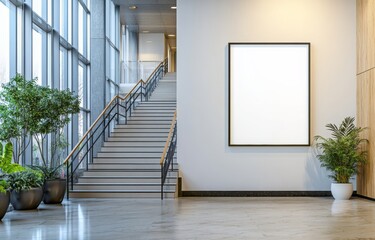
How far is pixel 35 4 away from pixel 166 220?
6.76 meters

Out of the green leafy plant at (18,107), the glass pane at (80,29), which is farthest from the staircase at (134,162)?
the green leafy plant at (18,107)

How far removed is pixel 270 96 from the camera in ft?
43.5

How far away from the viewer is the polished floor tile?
7.28 meters

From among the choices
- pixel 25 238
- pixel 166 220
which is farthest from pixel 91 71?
pixel 25 238

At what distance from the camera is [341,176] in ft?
41.2

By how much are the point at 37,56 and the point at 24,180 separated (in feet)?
13.0

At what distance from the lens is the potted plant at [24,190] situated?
10.2 meters

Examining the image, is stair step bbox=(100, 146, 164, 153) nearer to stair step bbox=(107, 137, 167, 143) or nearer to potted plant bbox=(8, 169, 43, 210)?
stair step bbox=(107, 137, 167, 143)

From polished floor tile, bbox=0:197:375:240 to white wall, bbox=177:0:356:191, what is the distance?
3.52 feet

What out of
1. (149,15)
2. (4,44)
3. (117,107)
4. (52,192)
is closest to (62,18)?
(117,107)

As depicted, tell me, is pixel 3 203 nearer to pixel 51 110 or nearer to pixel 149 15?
pixel 51 110

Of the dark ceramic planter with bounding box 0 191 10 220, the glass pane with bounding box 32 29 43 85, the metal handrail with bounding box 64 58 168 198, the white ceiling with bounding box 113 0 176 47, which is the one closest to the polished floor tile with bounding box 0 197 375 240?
the dark ceramic planter with bounding box 0 191 10 220

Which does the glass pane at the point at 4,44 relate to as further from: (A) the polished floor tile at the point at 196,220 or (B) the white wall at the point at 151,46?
(B) the white wall at the point at 151,46

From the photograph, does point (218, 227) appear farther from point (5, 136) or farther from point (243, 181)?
point (243, 181)
